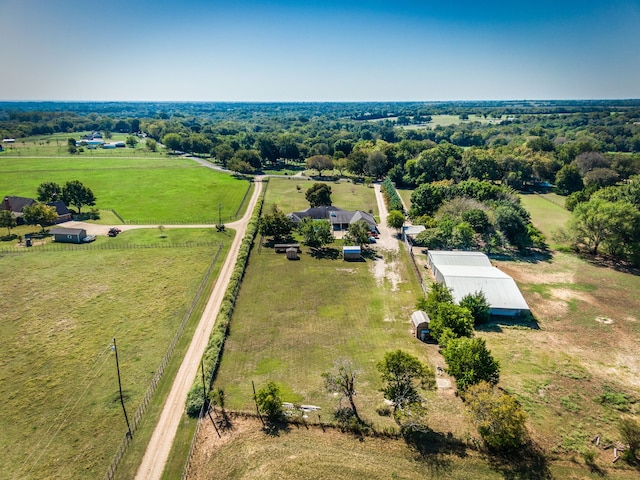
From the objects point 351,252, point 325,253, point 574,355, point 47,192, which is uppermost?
point 47,192

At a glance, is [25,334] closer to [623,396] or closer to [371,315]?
[371,315]

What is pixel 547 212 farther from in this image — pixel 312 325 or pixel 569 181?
pixel 312 325


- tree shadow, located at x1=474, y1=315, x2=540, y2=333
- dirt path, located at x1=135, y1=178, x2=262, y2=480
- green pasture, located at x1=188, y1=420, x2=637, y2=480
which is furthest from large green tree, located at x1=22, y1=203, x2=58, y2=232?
tree shadow, located at x1=474, y1=315, x2=540, y2=333

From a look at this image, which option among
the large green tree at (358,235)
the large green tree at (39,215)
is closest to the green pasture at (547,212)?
the large green tree at (358,235)

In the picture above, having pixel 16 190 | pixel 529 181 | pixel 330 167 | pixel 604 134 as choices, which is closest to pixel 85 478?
pixel 16 190

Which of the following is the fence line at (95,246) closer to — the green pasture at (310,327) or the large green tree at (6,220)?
the large green tree at (6,220)

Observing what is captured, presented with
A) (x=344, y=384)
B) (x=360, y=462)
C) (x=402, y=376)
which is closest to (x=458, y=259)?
(x=402, y=376)

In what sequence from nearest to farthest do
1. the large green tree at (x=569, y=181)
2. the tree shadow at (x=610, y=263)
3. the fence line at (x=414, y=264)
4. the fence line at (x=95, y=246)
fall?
the fence line at (x=414, y=264)
the tree shadow at (x=610, y=263)
the fence line at (x=95, y=246)
the large green tree at (x=569, y=181)
